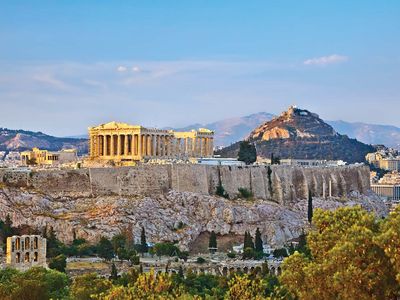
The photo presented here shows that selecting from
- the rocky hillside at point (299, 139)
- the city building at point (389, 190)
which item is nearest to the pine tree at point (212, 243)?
the rocky hillside at point (299, 139)

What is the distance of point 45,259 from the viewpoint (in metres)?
49.1

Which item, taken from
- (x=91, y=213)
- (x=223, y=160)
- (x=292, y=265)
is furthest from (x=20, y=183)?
(x=292, y=265)

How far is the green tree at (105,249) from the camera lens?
55.2 metres

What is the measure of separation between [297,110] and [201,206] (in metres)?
91.1

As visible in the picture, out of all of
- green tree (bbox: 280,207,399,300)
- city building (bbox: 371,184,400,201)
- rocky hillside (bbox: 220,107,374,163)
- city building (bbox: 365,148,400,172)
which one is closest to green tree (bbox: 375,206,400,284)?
green tree (bbox: 280,207,399,300)

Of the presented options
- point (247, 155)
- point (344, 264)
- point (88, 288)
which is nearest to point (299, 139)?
point (247, 155)

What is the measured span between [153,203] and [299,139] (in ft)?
284

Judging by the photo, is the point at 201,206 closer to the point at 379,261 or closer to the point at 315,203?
the point at 315,203

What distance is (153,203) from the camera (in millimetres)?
66938

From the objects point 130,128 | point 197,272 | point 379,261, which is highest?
point 130,128

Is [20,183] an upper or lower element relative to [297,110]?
lower

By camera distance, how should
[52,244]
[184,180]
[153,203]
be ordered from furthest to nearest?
[184,180] < [153,203] < [52,244]

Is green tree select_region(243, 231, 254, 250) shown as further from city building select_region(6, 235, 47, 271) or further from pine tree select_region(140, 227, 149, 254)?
city building select_region(6, 235, 47, 271)

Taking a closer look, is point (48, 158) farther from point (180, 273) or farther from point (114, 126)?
point (180, 273)
